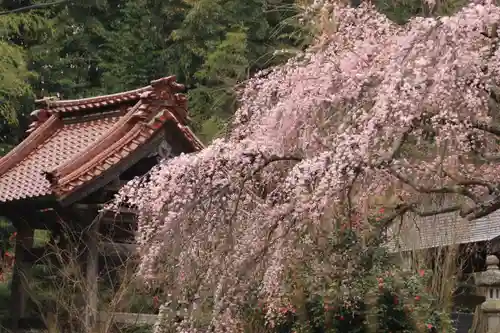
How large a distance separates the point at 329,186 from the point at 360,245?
1437mm

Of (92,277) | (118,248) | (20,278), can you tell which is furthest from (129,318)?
(20,278)

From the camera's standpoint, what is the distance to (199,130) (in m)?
15.6

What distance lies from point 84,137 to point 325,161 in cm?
620

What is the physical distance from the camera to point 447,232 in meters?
9.81

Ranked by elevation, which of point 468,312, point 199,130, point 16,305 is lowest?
point 468,312

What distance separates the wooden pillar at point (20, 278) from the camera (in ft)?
35.6

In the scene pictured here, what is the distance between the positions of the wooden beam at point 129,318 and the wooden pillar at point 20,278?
1.78 m

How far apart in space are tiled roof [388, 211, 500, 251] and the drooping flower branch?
74.3 inches

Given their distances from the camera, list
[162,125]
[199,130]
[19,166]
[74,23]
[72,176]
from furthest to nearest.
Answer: [74,23] < [199,130] < [19,166] < [162,125] < [72,176]

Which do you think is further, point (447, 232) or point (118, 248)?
point (118, 248)

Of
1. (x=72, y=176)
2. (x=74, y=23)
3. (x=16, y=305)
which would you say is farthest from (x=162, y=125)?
(x=74, y=23)

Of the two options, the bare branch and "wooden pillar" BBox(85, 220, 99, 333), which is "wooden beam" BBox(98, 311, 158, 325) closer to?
"wooden pillar" BBox(85, 220, 99, 333)

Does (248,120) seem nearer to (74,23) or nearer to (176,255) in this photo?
(176,255)

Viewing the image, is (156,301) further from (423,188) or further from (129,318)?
(423,188)
